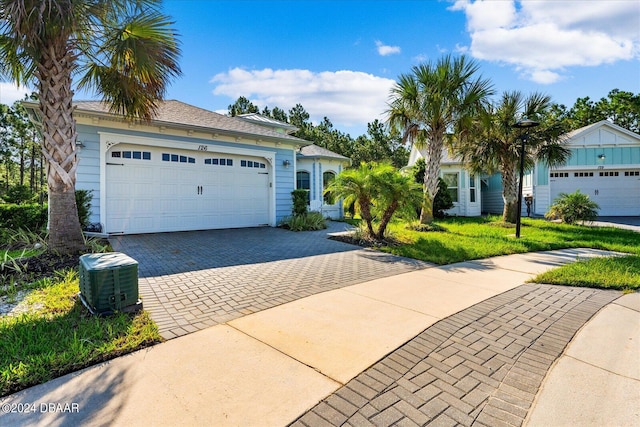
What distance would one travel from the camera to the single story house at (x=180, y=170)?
350 inches

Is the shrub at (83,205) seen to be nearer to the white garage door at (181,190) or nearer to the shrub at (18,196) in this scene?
the white garage door at (181,190)

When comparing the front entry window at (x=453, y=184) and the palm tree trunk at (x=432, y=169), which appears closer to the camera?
the palm tree trunk at (x=432, y=169)

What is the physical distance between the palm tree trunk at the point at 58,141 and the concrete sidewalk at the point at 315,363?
4.42 meters

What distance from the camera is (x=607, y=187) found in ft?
60.3

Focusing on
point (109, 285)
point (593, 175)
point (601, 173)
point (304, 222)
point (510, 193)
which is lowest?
point (109, 285)

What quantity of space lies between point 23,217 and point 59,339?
24.1ft

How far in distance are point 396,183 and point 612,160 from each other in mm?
17472

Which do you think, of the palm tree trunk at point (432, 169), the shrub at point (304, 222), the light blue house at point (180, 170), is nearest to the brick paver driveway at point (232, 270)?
the light blue house at point (180, 170)

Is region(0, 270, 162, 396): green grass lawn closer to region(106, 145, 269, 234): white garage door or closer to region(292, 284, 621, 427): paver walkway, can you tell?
region(292, 284, 621, 427): paver walkway

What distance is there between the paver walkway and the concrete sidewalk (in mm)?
14

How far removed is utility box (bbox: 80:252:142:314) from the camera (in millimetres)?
3594

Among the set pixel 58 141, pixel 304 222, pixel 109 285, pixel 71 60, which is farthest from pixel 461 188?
pixel 109 285

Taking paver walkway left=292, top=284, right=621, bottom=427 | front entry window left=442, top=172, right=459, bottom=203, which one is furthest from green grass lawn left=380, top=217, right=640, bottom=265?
front entry window left=442, top=172, right=459, bottom=203

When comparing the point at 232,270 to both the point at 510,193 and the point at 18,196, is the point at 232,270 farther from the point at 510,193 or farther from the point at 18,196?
the point at 18,196
